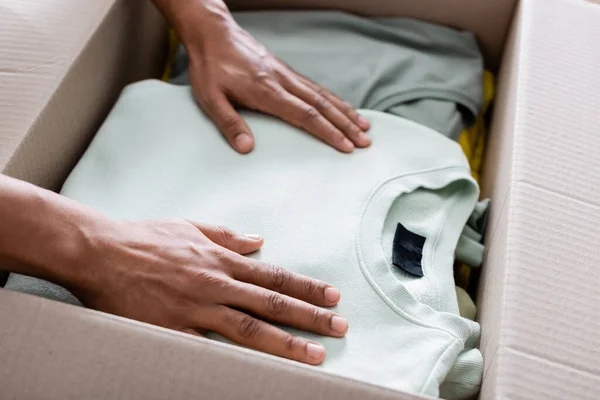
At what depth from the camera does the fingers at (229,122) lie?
66cm

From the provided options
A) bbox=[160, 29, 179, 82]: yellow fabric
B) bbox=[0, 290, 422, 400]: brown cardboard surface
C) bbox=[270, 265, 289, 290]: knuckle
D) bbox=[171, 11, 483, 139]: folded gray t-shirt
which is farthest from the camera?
bbox=[160, 29, 179, 82]: yellow fabric

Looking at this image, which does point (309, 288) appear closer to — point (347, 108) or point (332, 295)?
point (332, 295)

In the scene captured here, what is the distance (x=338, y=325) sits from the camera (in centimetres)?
52

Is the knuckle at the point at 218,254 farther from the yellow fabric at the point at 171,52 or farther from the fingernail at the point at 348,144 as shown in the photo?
the yellow fabric at the point at 171,52

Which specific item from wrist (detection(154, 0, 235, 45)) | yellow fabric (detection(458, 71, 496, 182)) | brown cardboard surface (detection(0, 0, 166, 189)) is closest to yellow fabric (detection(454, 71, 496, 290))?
yellow fabric (detection(458, 71, 496, 182))

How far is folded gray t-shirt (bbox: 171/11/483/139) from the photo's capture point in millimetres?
770

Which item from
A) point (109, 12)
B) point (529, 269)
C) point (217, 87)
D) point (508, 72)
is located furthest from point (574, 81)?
point (109, 12)

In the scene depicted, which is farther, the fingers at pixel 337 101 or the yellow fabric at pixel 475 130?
the yellow fabric at pixel 475 130

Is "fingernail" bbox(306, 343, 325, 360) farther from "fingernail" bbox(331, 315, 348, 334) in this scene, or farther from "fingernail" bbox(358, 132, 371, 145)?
"fingernail" bbox(358, 132, 371, 145)

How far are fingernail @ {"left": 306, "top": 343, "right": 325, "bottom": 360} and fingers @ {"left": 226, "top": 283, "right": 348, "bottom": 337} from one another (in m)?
0.02

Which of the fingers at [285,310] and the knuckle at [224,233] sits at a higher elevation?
the knuckle at [224,233]

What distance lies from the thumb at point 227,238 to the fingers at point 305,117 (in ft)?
0.56

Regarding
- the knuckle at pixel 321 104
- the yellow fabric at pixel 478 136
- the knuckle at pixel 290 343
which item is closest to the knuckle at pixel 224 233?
the knuckle at pixel 290 343

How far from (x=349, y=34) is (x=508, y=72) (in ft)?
0.68
